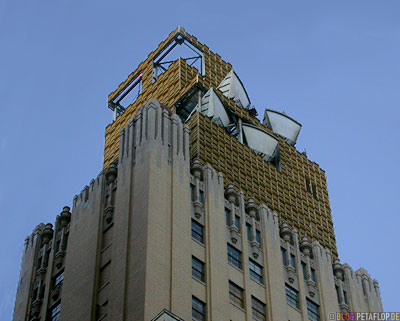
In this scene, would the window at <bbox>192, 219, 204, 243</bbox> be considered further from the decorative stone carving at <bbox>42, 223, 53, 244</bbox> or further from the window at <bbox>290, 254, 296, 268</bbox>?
the decorative stone carving at <bbox>42, 223, 53, 244</bbox>

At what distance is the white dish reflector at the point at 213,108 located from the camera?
3646 inches

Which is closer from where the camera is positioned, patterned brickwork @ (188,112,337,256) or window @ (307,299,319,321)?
window @ (307,299,319,321)

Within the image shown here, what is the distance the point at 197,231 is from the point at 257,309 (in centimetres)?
730

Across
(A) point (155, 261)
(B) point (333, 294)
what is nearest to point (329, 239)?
(B) point (333, 294)

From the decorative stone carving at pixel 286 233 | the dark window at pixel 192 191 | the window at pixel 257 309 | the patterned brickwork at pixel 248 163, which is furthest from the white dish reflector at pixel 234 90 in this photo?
the window at pixel 257 309

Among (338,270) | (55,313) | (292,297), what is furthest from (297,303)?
(55,313)

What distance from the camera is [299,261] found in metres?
80.2

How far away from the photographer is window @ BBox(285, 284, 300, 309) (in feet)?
250

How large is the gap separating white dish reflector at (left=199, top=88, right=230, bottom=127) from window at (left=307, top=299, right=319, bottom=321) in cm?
2226

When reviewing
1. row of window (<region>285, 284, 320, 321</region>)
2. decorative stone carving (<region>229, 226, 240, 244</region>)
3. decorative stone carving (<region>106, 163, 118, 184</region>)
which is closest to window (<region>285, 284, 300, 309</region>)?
row of window (<region>285, 284, 320, 321</region>)

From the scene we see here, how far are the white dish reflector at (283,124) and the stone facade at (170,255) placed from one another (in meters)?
18.4

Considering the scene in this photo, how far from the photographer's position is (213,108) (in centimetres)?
9275

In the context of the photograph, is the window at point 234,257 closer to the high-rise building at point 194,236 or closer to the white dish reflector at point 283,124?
the high-rise building at point 194,236

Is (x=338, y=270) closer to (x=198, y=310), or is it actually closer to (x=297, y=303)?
(x=297, y=303)
